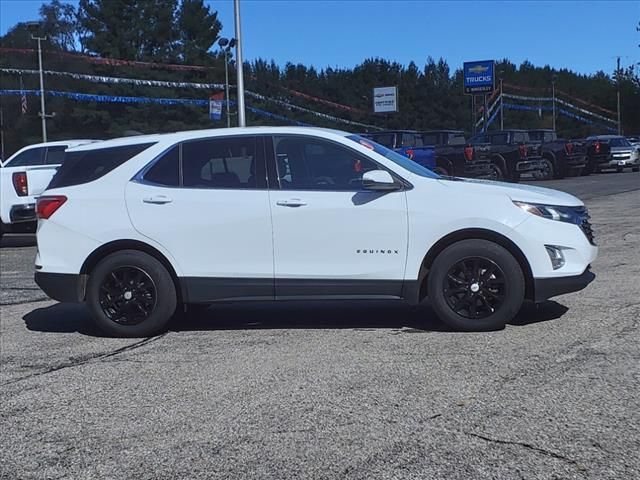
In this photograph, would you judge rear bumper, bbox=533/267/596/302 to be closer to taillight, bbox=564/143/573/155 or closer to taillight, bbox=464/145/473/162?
taillight, bbox=464/145/473/162

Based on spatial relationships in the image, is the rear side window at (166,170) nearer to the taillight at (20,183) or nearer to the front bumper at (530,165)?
the taillight at (20,183)

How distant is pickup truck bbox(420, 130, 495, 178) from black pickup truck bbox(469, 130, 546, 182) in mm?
842

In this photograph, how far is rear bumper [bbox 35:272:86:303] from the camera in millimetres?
6816

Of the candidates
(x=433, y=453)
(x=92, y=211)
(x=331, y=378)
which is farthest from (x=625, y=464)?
(x=92, y=211)

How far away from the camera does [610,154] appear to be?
112ft

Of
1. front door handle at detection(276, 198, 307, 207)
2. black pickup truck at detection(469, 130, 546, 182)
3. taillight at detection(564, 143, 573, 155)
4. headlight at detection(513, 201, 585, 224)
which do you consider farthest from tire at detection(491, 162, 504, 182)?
front door handle at detection(276, 198, 307, 207)

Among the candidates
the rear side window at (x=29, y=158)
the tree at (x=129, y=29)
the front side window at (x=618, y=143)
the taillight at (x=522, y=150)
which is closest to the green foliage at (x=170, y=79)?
the tree at (x=129, y=29)

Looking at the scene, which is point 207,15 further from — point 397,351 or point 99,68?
point 397,351

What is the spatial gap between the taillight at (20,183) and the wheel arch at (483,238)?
10.0m

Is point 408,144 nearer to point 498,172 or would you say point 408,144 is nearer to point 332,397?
point 498,172

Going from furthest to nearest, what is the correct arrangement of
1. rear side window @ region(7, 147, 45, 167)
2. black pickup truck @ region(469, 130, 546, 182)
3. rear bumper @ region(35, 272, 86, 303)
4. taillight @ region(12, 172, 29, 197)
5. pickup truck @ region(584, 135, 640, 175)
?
pickup truck @ region(584, 135, 640, 175) < black pickup truck @ region(469, 130, 546, 182) < rear side window @ region(7, 147, 45, 167) < taillight @ region(12, 172, 29, 197) < rear bumper @ region(35, 272, 86, 303)

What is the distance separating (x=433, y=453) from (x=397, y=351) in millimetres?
2008

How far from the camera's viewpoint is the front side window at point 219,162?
264 inches

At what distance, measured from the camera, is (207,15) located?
65.3 m
